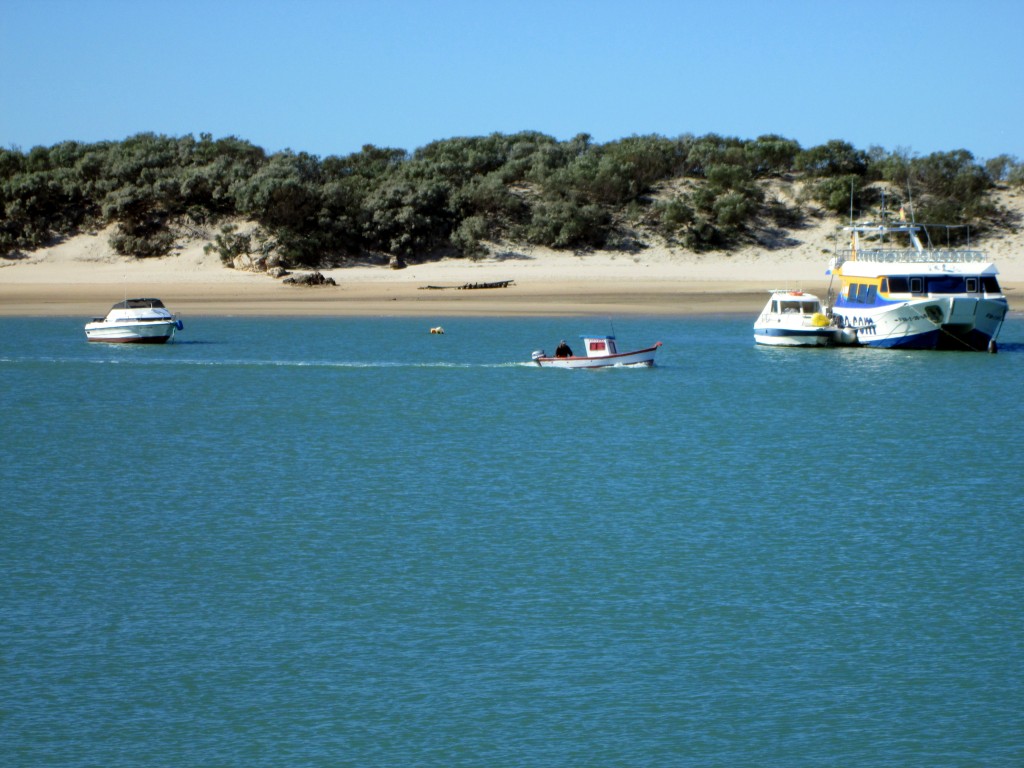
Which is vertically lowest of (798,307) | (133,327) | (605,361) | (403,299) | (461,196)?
(605,361)

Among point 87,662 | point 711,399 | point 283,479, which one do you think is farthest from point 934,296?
point 87,662

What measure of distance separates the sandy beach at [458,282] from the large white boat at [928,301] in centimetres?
1562

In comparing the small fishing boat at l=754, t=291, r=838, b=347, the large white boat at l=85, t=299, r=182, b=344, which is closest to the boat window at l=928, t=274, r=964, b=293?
the small fishing boat at l=754, t=291, r=838, b=347

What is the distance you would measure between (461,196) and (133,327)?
3627cm

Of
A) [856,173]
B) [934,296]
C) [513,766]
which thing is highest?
[856,173]

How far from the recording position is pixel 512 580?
21641mm

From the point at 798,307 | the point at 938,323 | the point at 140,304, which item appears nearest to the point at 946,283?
the point at 938,323

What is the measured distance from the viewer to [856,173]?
97125 mm

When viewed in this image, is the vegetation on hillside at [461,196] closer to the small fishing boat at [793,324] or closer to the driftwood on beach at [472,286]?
the driftwood on beach at [472,286]

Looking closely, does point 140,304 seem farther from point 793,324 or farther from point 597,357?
point 793,324

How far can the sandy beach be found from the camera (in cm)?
7094

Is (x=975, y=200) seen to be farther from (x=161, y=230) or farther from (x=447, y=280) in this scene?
(x=161, y=230)

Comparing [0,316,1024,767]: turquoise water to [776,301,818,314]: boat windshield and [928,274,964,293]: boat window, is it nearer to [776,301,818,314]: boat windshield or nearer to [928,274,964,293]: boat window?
[928,274,964,293]: boat window

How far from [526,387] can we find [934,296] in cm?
1623
